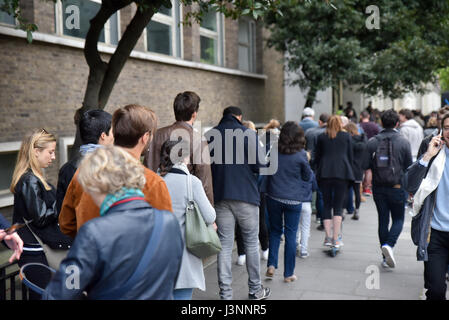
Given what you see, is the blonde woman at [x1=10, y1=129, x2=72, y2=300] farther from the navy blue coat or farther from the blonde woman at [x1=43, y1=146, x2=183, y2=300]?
the navy blue coat

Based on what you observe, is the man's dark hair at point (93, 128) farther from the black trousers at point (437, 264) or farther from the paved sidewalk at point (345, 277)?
the black trousers at point (437, 264)

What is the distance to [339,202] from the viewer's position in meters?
7.34

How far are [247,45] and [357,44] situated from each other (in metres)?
4.72

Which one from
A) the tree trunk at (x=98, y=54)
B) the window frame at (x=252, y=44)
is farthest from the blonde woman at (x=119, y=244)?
the window frame at (x=252, y=44)

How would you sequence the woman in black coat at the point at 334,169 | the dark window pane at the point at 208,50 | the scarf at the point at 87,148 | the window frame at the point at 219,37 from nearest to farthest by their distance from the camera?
the scarf at the point at 87,148 < the woman in black coat at the point at 334,169 < the dark window pane at the point at 208,50 < the window frame at the point at 219,37

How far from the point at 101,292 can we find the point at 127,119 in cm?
117

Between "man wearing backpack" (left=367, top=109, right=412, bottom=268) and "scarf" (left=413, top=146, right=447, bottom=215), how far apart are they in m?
2.14

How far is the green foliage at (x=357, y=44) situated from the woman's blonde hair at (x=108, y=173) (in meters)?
13.3

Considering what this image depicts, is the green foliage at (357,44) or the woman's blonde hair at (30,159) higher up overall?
the green foliage at (357,44)

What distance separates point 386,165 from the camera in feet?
21.5

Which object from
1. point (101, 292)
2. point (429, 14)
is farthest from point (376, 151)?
point (429, 14)

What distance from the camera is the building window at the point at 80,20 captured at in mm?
9377

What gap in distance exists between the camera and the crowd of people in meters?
2.12
